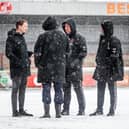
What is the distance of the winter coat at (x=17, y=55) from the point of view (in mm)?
9586

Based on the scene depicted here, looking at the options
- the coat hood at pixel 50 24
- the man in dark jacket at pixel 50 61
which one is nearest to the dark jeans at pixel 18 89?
the man in dark jacket at pixel 50 61

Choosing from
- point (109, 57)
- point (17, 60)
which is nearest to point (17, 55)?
point (17, 60)

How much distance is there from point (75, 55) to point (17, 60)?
3.06 feet

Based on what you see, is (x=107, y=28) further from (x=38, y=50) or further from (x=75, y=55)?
(x=38, y=50)

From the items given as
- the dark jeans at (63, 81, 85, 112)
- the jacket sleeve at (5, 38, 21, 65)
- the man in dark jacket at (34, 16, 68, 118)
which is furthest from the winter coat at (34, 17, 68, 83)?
the dark jeans at (63, 81, 85, 112)

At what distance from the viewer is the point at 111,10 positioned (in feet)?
112

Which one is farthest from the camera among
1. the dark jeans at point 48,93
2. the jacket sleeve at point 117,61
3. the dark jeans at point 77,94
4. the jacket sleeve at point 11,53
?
the dark jeans at point 77,94

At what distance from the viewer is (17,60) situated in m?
9.57

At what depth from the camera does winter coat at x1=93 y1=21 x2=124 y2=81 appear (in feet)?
31.8

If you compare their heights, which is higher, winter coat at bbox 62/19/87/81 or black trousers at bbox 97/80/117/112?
winter coat at bbox 62/19/87/81

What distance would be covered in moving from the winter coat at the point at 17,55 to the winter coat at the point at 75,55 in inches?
26.0

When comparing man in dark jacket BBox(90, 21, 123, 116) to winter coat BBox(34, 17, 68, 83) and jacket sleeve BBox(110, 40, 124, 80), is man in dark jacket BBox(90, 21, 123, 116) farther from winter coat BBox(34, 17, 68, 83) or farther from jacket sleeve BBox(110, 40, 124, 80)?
winter coat BBox(34, 17, 68, 83)

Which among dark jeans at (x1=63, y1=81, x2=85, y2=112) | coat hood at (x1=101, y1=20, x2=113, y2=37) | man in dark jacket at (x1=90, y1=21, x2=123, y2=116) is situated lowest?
dark jeans at (x1=63, y1=81, x2=85, y2=112)

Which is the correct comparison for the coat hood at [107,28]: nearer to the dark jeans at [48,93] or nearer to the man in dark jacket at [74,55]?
the man in dark jacket at [74,55]
